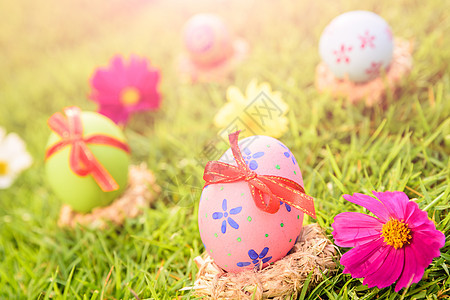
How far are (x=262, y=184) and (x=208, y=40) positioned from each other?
59.6 inches

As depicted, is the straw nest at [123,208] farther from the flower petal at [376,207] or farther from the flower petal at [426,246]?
the flower petal at [426,246]

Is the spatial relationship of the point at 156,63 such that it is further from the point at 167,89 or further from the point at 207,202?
the point at 207,202

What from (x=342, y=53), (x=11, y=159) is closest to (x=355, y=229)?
(x=342, y=53)

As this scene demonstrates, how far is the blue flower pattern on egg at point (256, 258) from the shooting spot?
40.5 inches

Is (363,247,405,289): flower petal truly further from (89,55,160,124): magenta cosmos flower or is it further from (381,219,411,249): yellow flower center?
(89,55,160,124): magenta cosmos flower

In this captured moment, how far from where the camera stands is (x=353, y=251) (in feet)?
3.10

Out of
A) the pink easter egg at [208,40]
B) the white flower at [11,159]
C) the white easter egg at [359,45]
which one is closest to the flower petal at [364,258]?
the white easter egg at [359,45]

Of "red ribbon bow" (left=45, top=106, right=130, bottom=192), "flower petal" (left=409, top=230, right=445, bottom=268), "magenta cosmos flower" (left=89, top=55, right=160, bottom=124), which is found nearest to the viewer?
"flower petal" (left=409, top=230, right=445, bottom=268)

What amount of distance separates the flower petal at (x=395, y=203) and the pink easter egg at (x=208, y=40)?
5.27 feet

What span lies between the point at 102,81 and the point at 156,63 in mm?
859

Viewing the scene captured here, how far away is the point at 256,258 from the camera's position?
40.9 inches

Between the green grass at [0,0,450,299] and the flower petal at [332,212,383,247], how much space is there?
0.45ft

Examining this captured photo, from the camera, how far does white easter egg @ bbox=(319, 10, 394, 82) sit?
5.07 ft

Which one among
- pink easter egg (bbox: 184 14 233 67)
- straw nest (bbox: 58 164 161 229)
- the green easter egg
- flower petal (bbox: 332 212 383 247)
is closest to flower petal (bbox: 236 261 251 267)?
flower petal (bbox: 332 212 383 247)
